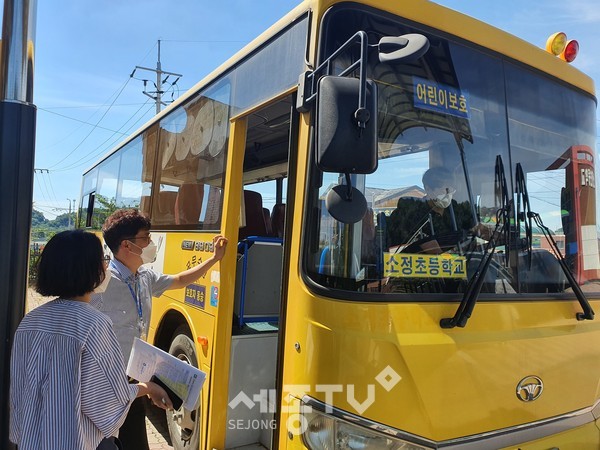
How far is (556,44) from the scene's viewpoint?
296 centimetres

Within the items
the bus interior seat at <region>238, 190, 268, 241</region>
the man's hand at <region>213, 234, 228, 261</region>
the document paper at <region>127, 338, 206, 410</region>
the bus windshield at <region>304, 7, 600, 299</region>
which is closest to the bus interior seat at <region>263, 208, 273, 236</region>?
the bus interior seat at <region>238, 190, 268, 241</region>

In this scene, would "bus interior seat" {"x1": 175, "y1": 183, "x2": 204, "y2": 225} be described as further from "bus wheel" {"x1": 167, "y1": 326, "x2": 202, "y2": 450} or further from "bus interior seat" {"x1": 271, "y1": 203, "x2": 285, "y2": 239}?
"bus interior seat" {"x1": 271, "y1": 203, "x2": 285, "y2": 239}

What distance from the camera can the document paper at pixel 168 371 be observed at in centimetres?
208

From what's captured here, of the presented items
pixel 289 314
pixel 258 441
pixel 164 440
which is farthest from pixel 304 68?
pixel 164 440

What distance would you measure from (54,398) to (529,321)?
2.15 metres

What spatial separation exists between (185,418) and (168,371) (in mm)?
1407

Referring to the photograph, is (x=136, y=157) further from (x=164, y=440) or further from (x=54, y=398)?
(x=54, y=398)

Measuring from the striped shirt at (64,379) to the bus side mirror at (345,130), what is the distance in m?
1.11

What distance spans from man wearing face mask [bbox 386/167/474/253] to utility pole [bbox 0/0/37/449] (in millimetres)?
1645

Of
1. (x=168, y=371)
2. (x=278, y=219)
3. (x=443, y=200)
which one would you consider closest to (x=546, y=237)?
(x=443, y=200)

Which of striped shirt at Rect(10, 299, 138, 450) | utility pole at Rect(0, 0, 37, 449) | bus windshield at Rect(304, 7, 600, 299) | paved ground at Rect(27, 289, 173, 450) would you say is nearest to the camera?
striped shirt at Rect(10, 299, 138, 450)

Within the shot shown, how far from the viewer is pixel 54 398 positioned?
1.60m

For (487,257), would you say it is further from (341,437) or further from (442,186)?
(341,437)

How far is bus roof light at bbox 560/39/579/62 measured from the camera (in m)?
2.98
